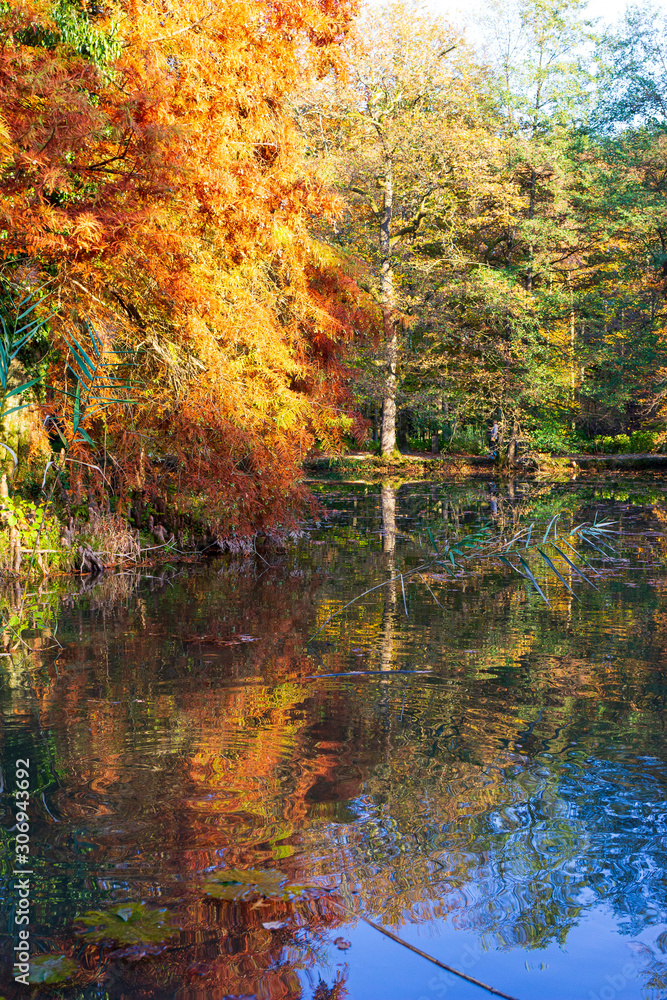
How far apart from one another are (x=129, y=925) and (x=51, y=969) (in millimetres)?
285

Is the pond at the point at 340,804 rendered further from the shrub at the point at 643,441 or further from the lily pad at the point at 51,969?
the shrub at the point at 643,441

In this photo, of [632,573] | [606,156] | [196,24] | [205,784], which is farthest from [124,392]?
[606,156]

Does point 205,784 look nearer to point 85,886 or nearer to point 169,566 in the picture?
point 85,886

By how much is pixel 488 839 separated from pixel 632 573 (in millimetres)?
7112

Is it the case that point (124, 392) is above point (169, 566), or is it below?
above

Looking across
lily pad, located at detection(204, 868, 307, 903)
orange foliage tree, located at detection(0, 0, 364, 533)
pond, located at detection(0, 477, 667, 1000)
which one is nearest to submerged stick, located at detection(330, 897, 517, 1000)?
pond, located at detection(0, 477, 667, 1000)

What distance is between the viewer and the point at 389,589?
30.9ft

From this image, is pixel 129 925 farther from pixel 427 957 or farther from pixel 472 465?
pixel 472 465

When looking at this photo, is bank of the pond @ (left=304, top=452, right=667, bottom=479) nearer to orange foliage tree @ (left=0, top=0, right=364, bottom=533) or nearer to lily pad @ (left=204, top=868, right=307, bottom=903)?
orange foliage tree @ (left=0, top=0, right=364, bottom=533)

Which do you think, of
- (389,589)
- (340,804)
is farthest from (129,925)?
(389,589)

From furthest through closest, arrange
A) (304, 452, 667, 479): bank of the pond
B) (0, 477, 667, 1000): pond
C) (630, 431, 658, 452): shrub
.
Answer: (630, 431, 658, 452): shrub
(304, 452, 667, 479): bank of the pond
(0, 477, 667, 1000): pond

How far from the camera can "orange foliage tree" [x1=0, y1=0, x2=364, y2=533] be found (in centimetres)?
813

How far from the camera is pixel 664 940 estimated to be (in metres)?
2.97

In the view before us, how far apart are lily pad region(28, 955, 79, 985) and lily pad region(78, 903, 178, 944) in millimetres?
120
